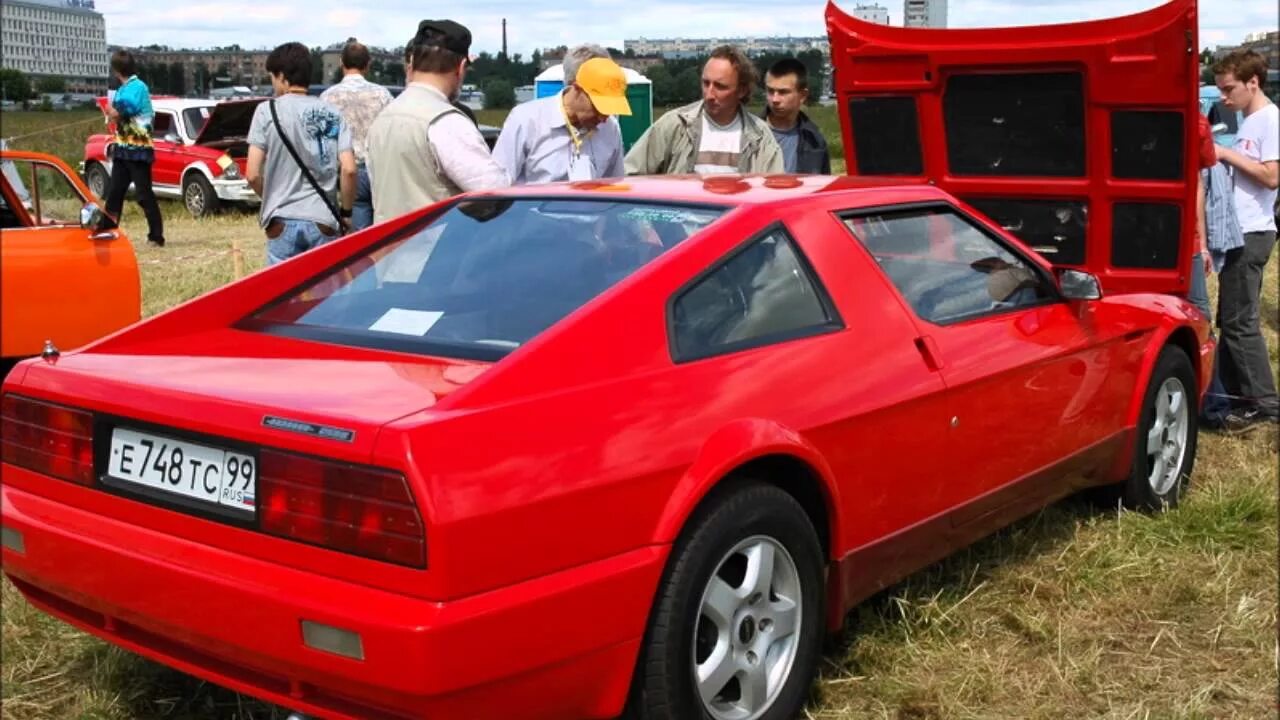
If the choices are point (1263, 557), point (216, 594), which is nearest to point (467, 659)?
point (216, 594)

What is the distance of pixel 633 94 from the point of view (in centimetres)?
1435

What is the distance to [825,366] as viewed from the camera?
3.31 meters

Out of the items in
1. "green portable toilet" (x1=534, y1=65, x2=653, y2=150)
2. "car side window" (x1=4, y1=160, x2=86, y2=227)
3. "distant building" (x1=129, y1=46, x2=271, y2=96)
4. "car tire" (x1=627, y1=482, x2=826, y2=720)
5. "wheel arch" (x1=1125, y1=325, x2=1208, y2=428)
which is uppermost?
"green portable toilet" (x1=534, y1=65, x2=653, y2=150)

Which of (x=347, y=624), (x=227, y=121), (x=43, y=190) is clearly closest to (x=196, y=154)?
(x=227, y=121)

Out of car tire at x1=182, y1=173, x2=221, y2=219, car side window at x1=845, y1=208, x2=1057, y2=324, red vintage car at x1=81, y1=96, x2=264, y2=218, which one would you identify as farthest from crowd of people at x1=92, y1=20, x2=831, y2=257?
car tire at x1=182, y1=173, x2=221, y2=219

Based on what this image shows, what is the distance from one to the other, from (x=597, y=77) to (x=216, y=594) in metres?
3.41

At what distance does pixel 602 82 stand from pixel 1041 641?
2.78 m

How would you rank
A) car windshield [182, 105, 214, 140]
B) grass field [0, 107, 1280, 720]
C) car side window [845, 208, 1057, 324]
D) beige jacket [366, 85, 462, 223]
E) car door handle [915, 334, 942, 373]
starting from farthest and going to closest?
car windshield [182, 105, 214, 140] < beige jacket [366, 85, 462, 223] < car side window [845, 208, 1057, 324] < car door handle [915, 334, 942, 373] < grass field [0, 107, 1280, 720]

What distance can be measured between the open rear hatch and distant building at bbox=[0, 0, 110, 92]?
14.8ft

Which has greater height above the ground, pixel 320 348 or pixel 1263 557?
pixel 320 348

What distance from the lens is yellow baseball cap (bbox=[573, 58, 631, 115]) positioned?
5.53 meters

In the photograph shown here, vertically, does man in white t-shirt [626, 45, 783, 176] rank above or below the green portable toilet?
below

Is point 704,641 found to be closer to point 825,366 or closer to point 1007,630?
point 825,366

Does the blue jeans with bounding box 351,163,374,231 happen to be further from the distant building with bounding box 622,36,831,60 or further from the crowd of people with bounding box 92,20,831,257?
the distant building with bounding box 622,36,831,60
